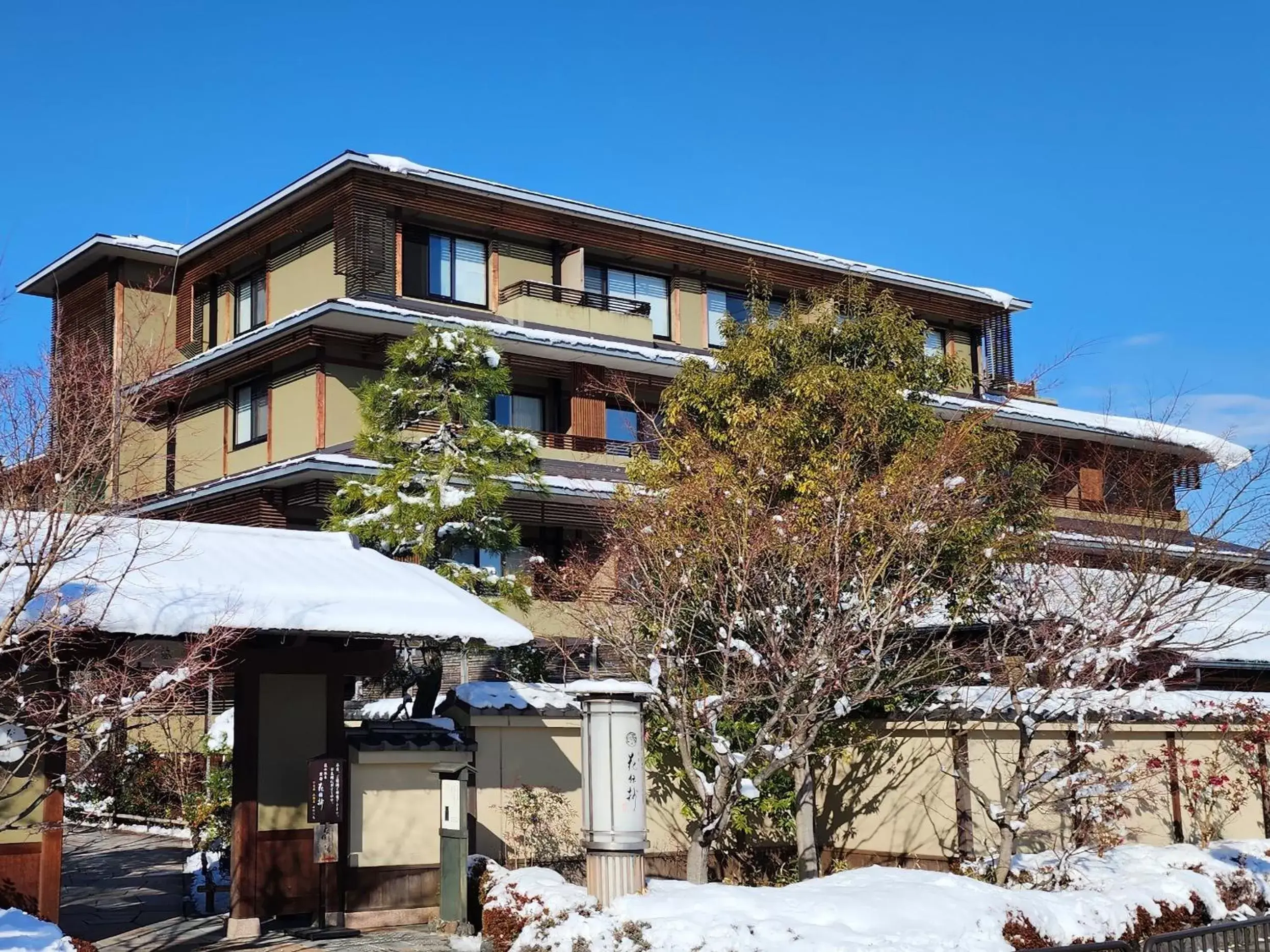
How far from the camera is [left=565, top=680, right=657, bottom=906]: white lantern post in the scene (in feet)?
44.4

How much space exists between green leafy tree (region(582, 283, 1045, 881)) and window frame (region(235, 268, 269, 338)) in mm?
17772

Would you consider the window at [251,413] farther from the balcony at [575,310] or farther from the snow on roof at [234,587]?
the snow on roof at [234,587]

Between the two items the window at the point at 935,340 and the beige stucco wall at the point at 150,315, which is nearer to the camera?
the beige stucco wall at the point at 150,315

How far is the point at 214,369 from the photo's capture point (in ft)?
122

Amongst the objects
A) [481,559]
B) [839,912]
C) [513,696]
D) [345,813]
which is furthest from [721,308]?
[839,912]

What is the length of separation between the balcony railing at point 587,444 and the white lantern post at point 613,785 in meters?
20.4

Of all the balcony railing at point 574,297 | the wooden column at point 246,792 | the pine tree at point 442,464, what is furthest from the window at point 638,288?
the wooden column at point 246,792

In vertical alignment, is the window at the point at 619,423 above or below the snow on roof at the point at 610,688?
above

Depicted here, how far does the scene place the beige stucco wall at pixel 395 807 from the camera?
16969 millimetres


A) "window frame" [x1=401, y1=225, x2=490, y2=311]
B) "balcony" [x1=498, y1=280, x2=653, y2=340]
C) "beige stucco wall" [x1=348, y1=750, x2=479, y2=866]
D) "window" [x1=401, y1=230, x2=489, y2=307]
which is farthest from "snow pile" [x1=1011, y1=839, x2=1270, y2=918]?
"window" [x1=401, y1=230, x2=489, y2=307]

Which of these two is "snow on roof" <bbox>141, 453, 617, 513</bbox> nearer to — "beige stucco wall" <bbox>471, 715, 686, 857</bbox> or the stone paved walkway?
the stone paved walkway

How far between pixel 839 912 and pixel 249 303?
97.6ft

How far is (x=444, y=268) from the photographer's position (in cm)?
3588

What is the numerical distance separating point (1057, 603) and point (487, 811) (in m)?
8.46
